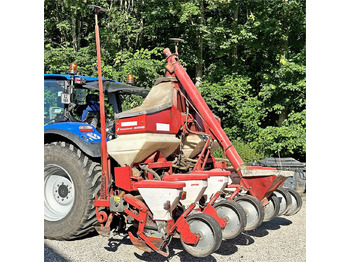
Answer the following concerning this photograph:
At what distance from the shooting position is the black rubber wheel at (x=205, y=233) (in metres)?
3.59

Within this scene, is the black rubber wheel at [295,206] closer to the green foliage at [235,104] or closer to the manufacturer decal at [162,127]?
the manufacturer decal at [162,127]

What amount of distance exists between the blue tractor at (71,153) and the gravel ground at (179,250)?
22cm

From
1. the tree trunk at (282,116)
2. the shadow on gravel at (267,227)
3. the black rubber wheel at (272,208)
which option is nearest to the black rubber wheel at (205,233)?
the black rubber wheel at (272,208)

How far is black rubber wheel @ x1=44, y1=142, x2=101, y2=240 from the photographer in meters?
4.43

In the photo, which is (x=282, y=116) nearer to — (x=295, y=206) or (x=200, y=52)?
(x=200, y=52)

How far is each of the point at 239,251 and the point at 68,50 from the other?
11.1 meters

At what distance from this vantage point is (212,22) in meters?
13.8

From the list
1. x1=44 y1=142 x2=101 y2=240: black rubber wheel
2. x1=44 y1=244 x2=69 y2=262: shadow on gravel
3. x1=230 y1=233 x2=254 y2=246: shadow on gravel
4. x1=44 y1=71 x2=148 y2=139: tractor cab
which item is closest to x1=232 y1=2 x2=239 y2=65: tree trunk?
x1=44 y1=71 x2=148 y2=139: tractor cab

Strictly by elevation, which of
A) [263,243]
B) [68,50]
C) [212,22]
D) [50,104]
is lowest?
[263,243]

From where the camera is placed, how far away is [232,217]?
164 inches


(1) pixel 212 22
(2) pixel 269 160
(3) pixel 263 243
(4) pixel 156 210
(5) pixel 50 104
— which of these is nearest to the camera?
(4) pixel 156 210

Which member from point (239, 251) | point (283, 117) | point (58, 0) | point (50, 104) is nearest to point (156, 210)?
point (239, 251)

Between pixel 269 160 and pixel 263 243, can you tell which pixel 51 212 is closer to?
pixel 263 243

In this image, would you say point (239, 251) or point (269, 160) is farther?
point (269, 160)
